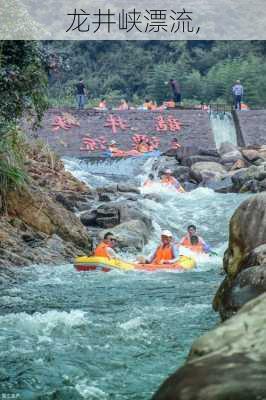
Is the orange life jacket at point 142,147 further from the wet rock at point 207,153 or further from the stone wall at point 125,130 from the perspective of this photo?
the wet rock at point 207,153

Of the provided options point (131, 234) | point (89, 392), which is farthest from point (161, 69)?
point (89, 392)

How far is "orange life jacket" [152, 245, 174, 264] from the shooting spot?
9211 mm

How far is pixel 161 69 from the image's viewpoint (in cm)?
3588

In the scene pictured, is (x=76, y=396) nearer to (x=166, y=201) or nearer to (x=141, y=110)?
(x=166, y=201)

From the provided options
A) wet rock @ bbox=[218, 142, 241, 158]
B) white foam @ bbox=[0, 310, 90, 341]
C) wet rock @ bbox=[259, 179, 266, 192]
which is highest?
wet rock @ bbox=[218, 142, 241, 158]

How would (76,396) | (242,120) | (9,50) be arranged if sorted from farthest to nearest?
(242,120), (9,50), (76,396)

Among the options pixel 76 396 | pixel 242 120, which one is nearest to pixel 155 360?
pixel 76 396

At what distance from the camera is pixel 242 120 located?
2302cm

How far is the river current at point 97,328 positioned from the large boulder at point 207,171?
770 centimetres

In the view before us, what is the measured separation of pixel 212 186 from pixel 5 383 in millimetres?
13261

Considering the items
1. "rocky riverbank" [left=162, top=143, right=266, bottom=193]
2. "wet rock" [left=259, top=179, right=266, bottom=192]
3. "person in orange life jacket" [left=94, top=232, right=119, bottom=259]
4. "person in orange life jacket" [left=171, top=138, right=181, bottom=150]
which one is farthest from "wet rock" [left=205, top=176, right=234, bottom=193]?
"person in orange life jacket" [left=94, top=232, right=119, bottom=259]

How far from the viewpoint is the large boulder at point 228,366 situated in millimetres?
2633

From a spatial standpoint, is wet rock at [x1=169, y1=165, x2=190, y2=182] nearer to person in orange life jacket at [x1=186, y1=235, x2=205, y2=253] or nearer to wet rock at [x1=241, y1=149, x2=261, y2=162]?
wet rock at [x1=241, y1=149, x2=261, y2=162]

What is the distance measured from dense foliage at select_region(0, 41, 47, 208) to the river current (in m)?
1.87
